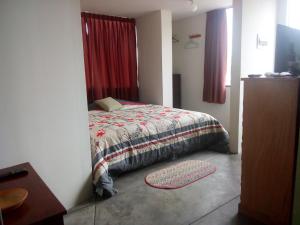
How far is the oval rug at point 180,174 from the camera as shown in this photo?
2.59 meters

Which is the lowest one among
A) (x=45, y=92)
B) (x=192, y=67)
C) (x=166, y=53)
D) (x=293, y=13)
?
(x=45, y=92)

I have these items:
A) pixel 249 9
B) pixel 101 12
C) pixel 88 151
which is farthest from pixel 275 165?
pixel 101 12

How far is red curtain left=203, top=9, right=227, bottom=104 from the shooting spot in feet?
14.5

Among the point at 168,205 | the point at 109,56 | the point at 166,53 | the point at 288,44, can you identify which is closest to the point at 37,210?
the point at 168,205

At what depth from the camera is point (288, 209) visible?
66.4 inches

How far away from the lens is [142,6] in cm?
409

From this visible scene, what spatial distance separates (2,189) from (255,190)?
5.62 ft

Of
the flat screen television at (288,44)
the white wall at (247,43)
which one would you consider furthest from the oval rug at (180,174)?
the flat screen television at (288,44)

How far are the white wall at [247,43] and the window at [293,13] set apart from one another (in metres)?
0.24

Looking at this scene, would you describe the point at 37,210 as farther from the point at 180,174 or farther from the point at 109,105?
the point at 109,105

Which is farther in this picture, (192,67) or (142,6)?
(192,67)

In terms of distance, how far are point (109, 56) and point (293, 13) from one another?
3.17 meters

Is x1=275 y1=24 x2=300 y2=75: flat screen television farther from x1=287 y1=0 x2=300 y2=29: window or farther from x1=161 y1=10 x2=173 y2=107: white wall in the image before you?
x1=161 y1=10 x2=173 y2=107: white wall

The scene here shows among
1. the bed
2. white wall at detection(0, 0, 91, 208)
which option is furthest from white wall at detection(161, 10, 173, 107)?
white wall at detection(0, 0, 91, 208)
